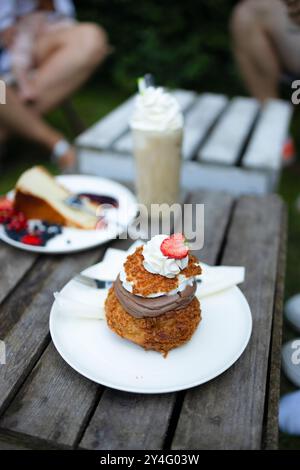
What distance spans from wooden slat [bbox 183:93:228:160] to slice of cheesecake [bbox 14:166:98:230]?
26.3 inches

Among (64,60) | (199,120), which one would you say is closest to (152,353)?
(199,120)

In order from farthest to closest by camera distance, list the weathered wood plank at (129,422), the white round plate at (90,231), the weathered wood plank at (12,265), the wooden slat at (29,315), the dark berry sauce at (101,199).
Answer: the dark berry sauce at (101,199) < the white round plate at (90,231) < the weathered wood plank at (12,265) < the wooden slat at (29,315) < the weathered wood plank at (129,422)

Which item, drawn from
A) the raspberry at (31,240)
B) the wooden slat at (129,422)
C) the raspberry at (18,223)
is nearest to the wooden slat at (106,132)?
the raspberry at (18,223)

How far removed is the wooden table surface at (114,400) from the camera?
937mm

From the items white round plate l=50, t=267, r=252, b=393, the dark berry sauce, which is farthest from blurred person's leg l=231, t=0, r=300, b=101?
white round plate l=50, t=267, r=252, b=393

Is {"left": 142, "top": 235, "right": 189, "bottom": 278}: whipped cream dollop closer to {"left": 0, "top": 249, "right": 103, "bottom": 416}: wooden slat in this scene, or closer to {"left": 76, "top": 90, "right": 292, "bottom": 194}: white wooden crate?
{"left": 0, "top": 249, "right": 103, "bottom": 416}: wooden slat

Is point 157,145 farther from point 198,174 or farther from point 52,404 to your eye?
point 52,404

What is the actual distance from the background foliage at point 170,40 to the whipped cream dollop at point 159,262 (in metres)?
3.59

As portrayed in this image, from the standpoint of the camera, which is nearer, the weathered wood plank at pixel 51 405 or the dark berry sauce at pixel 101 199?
the weathered wood plank at pixel 51 405

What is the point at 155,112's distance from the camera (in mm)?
1594

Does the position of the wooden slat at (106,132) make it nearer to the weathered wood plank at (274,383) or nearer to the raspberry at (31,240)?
the raspberry at (31,240)

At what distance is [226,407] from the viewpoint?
100cm

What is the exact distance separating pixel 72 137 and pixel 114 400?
304 centimetres
